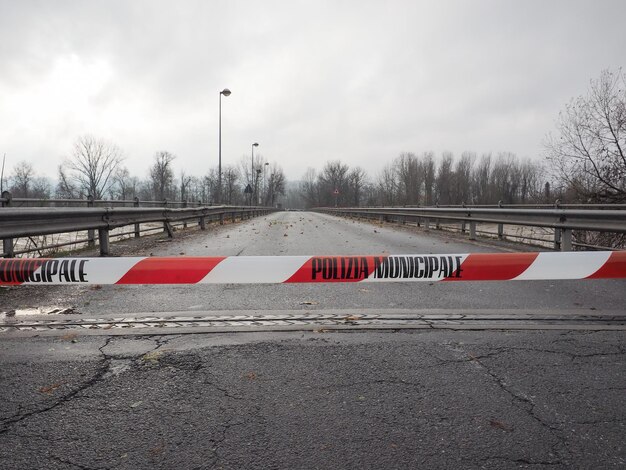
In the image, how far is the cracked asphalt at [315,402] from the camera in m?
1.78

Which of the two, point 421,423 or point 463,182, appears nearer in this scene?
point 421,423

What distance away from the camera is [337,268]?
326cm

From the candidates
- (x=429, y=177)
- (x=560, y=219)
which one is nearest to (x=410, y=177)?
(x=429, y=177)

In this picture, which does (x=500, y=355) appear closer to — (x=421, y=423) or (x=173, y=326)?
(x=421, y=423)

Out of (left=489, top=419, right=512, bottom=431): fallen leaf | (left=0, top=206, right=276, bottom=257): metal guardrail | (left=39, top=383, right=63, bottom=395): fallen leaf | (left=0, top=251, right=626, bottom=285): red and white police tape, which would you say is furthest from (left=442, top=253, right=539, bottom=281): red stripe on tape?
(left=0, top=206, right=276, bottom=257): metal guardrail

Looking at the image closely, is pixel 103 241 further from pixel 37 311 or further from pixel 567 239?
pixel 567 239

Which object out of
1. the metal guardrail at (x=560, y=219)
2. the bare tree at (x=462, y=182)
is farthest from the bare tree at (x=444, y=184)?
the metal guardrail at (x=560, y=219)

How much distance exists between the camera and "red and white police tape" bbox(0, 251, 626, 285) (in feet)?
→ 10.7

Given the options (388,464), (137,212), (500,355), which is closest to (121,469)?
(388,464)

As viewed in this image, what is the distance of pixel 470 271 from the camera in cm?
336

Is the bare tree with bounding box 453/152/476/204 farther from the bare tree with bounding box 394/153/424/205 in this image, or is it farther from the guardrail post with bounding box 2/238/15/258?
the guardrail post with bounding box 2/238/15/258

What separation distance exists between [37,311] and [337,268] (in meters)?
3.20

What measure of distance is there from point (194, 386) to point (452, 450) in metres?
1.49

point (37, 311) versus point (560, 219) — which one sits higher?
point (560, 219)
